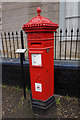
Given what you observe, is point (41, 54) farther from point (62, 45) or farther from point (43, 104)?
point (62, 45)

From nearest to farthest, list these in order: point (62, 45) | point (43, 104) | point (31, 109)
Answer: point (43, 104), point (31, 109), point (62, 45)

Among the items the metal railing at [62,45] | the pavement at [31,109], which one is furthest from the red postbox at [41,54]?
the metal railing at [62,45]

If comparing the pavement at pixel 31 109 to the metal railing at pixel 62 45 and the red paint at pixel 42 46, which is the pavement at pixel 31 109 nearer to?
the red paint at pixel 42 46

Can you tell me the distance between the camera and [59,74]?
271cm

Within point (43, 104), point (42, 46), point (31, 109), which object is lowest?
point (31, 109)

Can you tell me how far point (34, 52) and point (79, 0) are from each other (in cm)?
358

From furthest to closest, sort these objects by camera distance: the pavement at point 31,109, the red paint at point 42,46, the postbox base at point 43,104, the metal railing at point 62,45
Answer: the metal railing at point 62,45 < the pavement at point 31,109 < the postbox base at point 43,104 < the red paint at point 42,46

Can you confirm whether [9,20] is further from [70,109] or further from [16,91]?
[70,109]

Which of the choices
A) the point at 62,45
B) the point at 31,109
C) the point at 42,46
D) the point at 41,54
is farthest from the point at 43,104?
the point at 62,45

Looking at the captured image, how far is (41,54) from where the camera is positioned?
5.40ft

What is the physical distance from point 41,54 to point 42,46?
5.5 inches

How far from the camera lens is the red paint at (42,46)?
61.8 inches

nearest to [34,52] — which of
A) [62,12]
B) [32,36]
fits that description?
[32,36]

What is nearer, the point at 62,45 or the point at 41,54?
the point at 41,54
